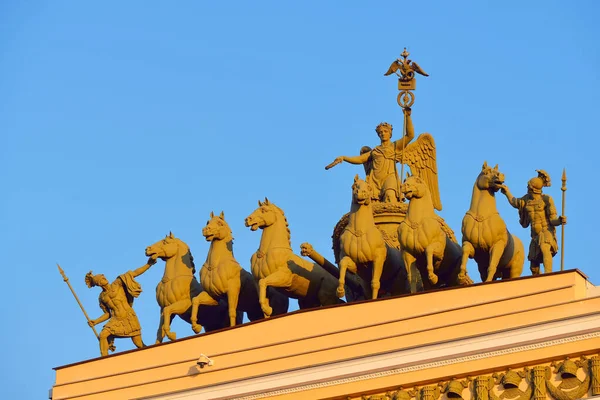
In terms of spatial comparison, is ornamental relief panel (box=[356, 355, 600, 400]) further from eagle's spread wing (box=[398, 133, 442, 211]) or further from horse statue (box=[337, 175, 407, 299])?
eagle's spread wing (box=[398, 133, 442, 211])

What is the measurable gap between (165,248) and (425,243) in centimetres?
544

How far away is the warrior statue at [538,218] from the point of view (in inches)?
1593

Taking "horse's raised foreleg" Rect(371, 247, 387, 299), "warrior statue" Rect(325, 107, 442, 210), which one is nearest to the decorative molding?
"horse's raised foreleg" Rect(371, 247, 387, 299)

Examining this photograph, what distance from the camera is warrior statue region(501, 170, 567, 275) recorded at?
40.5 metres

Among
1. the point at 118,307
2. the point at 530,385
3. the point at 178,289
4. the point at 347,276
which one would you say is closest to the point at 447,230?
the point at 347,276

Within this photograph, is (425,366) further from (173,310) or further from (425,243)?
(173,310)

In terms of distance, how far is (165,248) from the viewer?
44.2 meters

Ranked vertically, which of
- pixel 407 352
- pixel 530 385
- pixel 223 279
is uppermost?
pixel 223 279

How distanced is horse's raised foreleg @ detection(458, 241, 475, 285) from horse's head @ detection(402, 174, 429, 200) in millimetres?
1337

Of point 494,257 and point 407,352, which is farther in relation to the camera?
point 494,257

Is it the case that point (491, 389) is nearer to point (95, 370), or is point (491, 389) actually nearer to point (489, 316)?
point (489, 316)

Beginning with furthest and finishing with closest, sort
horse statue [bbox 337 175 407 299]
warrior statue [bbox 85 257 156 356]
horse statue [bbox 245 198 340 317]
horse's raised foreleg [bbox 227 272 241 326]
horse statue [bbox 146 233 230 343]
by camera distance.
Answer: warrior statue [bbox 85 257 156 356] → horse statue [bbox 146 233 230 343] → horse's raised foreleg [bbox 227 272 241 326] → horse statue [bbox 245 198 340 317] → horse statue [bbox 337 175 407 299]

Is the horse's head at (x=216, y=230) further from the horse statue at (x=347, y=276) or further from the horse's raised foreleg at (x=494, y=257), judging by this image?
the horse's raised foreleg at (x=494, y=257)

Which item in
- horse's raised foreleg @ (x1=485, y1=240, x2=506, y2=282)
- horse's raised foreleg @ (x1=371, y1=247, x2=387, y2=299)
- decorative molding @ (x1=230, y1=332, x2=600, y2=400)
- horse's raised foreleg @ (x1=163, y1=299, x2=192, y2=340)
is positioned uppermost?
horse's raised foreleg @ (x1=163, y1=299, x2=192, y2=340)
